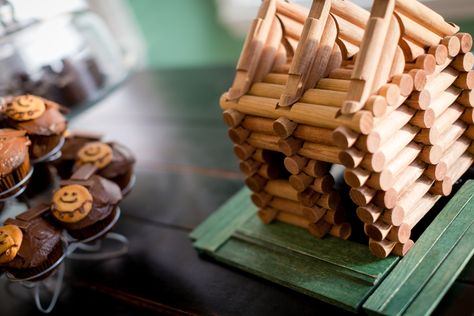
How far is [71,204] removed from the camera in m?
0.90

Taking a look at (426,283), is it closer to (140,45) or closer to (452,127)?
(452,127)

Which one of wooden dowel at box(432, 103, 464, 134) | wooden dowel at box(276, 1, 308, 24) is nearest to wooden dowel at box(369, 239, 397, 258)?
wooden dowel at box(432, 103, 464, 134)

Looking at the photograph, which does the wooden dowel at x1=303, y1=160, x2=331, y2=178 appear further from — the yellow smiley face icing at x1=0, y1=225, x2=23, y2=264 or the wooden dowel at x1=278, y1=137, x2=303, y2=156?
the yellow smiley face icing at x1=0, y1=225, x2=23, y2=264

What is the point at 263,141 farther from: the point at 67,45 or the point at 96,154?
the point at 67,45

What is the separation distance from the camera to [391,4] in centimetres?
68

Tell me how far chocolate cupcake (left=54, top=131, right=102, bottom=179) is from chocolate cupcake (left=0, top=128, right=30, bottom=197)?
7.3 inches

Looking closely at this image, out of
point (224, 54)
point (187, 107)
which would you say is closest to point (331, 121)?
point (187, 107)

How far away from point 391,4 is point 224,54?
1.68 m

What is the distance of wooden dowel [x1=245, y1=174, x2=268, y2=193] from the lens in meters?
0.96

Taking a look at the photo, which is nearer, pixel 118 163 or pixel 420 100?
pixel 420 100

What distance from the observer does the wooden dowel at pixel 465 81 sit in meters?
0.85

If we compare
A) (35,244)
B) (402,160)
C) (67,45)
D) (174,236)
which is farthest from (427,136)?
(67,45)

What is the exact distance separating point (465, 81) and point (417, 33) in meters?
0.17

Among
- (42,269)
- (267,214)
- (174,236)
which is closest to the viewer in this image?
(42,269)
